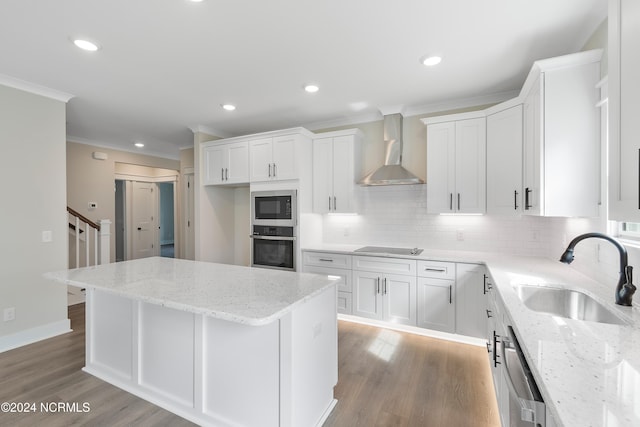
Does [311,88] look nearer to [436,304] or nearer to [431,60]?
[431,60]

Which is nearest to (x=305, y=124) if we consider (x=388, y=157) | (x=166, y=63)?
(x=388, y=157)

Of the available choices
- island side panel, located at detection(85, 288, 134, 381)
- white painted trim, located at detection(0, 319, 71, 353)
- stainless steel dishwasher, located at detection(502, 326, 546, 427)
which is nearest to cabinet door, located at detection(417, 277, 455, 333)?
stainless steel dishwasher, located at detection(502, 326, 546, 427)

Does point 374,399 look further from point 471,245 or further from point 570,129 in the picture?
point 570,129

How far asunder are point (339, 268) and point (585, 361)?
264cm

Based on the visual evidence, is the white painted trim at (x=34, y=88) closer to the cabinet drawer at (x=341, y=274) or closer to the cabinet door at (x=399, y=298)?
the cabinet drawer at (x=341, y=274)

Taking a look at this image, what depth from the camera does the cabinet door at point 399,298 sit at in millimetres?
3109

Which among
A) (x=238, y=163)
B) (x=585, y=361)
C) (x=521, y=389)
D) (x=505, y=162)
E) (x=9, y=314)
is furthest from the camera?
(x=238, y=163)

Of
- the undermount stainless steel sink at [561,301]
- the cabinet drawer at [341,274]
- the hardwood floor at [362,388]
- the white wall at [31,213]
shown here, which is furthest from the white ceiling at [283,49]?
the hardwood floor at [362,388]

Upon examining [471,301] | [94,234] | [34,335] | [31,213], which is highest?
[31,213]

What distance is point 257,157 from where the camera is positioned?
4.00 metres

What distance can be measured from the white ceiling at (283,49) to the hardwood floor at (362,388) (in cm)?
262

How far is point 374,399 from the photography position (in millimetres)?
2150

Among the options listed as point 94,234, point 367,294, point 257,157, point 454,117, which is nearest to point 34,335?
point 94,234

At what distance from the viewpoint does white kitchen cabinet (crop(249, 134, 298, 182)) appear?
12.3 ft
